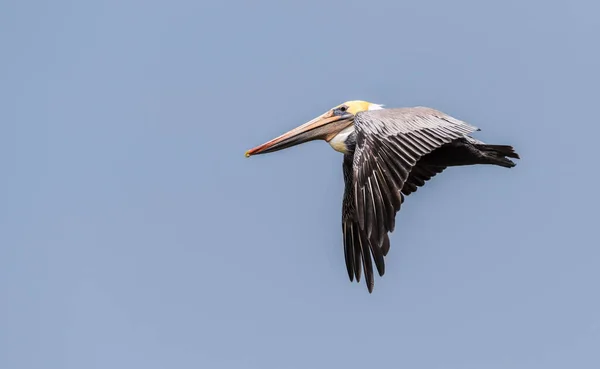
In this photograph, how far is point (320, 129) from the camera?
70.7 feet

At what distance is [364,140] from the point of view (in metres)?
18.9

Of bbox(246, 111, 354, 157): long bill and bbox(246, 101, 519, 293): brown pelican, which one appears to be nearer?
bbox(246, 101, 519, 293): brown pelican

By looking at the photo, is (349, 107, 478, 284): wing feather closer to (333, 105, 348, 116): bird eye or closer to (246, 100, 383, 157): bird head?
(246, 100, 383, 157): bird head

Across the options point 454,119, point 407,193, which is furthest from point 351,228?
point 454,119

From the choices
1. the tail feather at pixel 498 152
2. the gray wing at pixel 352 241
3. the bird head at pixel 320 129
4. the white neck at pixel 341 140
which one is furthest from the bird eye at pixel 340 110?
the tail feather at pixel 498 152

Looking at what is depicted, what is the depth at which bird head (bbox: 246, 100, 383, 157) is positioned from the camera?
70.4ft

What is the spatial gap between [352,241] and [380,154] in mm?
2673

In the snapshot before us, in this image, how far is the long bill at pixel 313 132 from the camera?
2144cm

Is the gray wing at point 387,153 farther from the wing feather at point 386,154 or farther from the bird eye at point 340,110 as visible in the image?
the bird eye at point 340,110

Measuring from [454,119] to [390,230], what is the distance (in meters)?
2.91

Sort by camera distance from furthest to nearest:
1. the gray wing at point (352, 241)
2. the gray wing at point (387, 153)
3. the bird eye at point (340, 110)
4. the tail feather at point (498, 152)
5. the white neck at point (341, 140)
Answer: the bird eye at point (340, 110) < the white neck at point (341, 140) < the tail feather at point (498, 152) < the gray wing at point (352, 241) < the gray wing at point (387, 153)

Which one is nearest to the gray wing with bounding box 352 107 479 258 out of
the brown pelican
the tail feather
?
the brown pelican

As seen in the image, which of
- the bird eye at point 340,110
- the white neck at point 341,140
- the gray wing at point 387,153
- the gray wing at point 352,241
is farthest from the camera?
the bird eye at point 340,110

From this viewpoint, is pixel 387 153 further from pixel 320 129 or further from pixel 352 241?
pixel 320 129
